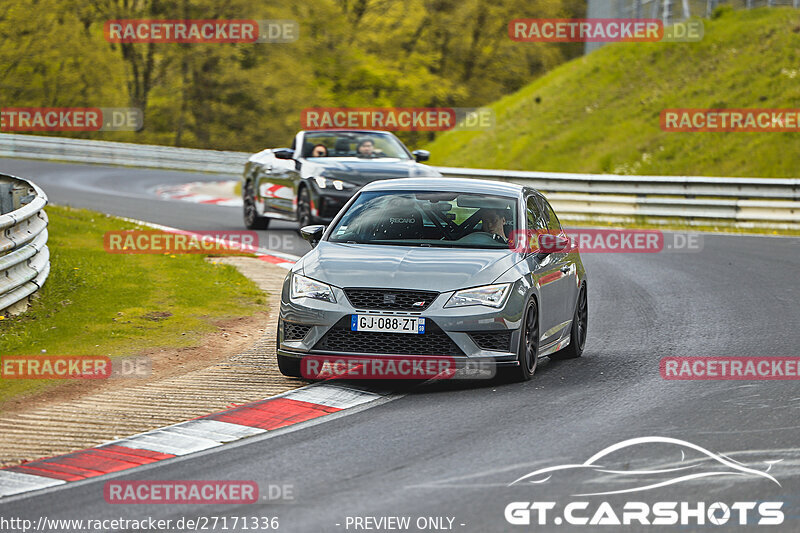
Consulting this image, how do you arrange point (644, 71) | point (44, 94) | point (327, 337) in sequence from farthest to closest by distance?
point (44, 94) → point (644, 71) → point (327, 337)

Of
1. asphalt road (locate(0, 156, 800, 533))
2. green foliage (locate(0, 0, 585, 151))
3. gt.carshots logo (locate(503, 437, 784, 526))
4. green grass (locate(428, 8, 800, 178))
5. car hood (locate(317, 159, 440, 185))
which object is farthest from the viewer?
green foliage (locate(0, 0, 585, 151))

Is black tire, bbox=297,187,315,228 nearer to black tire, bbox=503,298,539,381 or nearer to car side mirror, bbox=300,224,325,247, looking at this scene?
car side mirror, bbox=300,224,325,247

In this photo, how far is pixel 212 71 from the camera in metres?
58.4

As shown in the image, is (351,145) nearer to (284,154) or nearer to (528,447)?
(284,154)

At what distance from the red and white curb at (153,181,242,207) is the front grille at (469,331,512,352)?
21.1m

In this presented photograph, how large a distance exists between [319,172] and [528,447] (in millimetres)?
12053

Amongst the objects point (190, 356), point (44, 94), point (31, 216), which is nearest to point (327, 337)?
point (190, 356)

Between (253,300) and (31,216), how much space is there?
258 cm

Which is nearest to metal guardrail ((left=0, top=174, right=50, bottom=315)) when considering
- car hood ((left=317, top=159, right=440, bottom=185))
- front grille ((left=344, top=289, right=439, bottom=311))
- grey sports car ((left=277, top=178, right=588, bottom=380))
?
grey sports car ((left=277, top=178, right=588, bottom=380))

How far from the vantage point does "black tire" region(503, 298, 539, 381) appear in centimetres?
921

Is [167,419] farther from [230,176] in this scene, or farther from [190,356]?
[230,176]

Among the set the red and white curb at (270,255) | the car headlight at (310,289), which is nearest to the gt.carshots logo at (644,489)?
the car headlight at (310,289)

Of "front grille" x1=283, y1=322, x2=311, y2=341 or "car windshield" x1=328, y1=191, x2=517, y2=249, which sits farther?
"car windshield" x1=328, y1=191, x2=517, y2=249

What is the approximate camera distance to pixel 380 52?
68062mm
